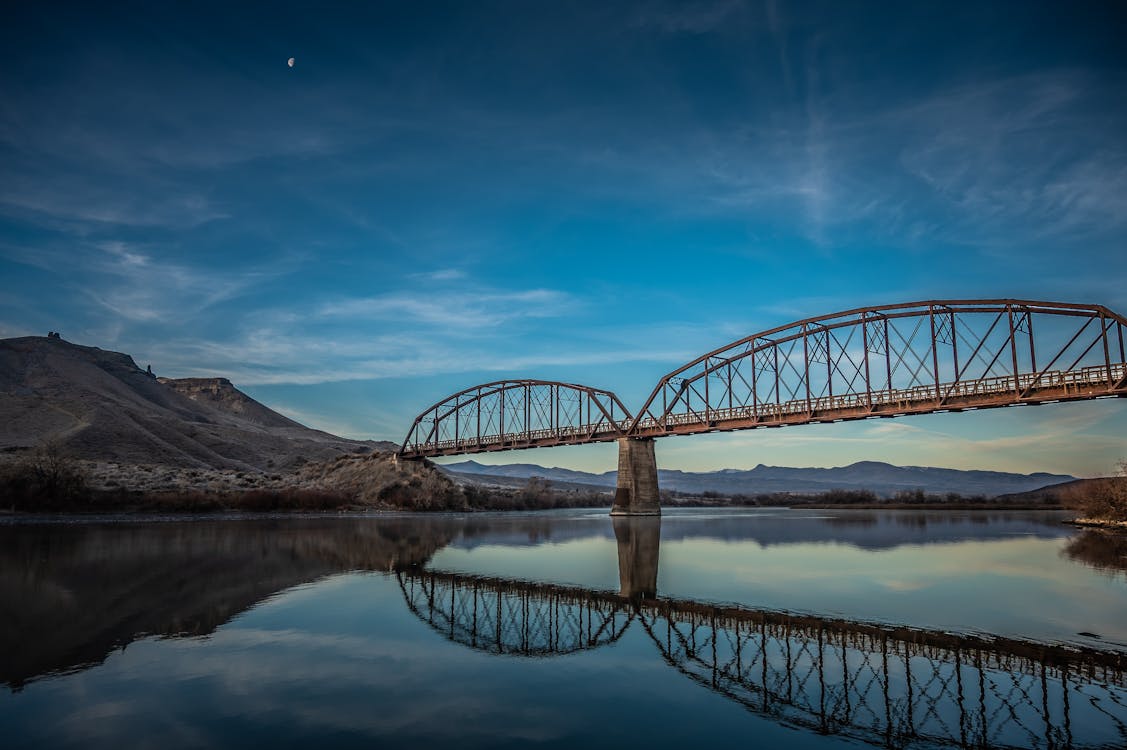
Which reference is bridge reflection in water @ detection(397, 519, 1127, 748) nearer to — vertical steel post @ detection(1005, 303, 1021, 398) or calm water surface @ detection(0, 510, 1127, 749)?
calm water surface @ detection(0, 510, 1127, 749)

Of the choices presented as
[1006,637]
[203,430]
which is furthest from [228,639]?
[203,430]

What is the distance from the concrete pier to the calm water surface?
4768cm

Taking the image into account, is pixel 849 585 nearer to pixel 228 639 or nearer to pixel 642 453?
pixel 228 639

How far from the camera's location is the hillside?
8794cm

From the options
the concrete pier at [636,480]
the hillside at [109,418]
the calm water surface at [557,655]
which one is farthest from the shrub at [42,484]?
the concrete pier at [636,480]

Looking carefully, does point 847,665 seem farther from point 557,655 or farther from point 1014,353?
point 1014,353

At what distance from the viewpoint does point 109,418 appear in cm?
9631

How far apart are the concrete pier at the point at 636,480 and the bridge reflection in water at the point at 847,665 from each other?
54.1 meters

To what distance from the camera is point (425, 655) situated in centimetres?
1120

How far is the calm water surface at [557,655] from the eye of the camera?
25.6ft

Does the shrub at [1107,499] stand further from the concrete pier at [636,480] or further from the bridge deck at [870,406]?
the concrete pier at [636,480]

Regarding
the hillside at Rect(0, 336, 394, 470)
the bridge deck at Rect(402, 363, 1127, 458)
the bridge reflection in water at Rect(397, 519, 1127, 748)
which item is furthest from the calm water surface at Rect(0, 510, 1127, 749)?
the hillside at Rect(0, 336, 394, 470)

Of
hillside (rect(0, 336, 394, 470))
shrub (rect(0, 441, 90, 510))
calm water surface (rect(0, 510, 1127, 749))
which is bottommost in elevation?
calm water surface (rect(0, 510, 1127, 749))

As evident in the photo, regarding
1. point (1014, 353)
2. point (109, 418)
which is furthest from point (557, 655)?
point (109, 418)
